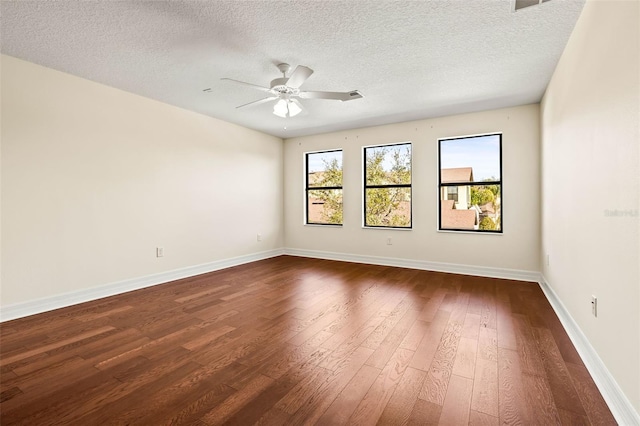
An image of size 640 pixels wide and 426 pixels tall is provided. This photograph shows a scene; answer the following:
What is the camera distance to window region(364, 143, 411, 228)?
538 cm

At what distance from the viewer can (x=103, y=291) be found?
3656mm

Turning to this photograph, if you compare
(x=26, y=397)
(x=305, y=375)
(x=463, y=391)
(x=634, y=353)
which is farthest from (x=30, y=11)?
(x=634, y=353)

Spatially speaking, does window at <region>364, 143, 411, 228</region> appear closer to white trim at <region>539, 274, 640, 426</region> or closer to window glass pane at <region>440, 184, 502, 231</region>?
window glass pane at <region>440, 184, 502, 231</region>

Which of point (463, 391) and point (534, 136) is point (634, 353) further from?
point (534, 136)

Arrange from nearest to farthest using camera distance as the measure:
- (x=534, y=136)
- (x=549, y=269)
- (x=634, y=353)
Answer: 1. (x=634, y=353)
2. (x=549, y=269)
3. (x=534, y=136)

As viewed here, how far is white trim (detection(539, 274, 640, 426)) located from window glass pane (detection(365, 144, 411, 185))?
122 inches

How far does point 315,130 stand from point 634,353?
5.21 meters

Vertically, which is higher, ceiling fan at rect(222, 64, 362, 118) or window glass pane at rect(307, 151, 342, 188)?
ceiling fan at rect(222, 64, 362, 118)

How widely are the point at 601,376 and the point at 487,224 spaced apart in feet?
10.2

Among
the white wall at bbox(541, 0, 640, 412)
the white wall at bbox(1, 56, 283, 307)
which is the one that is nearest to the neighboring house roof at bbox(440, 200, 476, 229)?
the white wall at bbox(541, 0, 640, 412)

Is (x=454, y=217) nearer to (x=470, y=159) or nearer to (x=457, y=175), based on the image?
(x=457, y=175)

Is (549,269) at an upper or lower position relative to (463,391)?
upper

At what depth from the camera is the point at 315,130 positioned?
5.87m

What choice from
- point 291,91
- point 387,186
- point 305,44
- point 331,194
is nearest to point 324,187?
point 331,194
